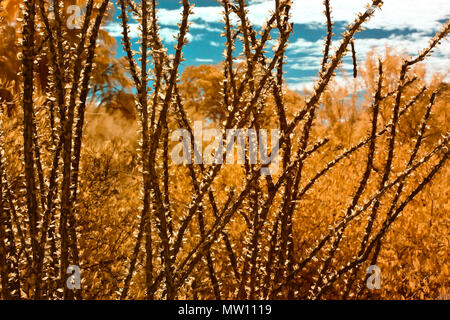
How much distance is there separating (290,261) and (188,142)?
76 cm

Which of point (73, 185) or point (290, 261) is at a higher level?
point (73, 185)

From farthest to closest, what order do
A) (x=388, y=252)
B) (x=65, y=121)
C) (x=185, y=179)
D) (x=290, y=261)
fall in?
(x=185, y=179) → (x=388, y=252) → (x=290, y=261) → (x=65, y=121)

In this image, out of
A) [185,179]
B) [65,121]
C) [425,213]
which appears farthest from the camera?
[185,179]

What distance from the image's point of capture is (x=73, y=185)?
124cm

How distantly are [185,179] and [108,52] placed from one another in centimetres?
1743

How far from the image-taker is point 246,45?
1261mm

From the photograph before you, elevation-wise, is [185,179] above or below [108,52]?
below

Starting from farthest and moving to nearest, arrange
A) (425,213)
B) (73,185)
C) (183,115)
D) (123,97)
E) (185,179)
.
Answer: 1. (123,97)
2. (185,179)
3. (425,213)
4. (183,115)
5. (73,185)

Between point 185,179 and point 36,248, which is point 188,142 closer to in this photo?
point 36,248

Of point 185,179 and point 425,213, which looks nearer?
point 425,213

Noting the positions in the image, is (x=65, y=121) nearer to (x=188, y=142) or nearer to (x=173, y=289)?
(x=173, y=289)
